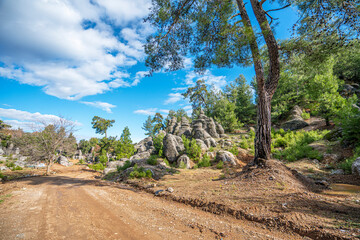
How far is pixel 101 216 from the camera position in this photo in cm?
361

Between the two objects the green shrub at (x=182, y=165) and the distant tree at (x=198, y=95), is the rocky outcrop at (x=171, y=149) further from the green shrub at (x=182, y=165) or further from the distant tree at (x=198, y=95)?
the distant tree at (x=198, y=95)

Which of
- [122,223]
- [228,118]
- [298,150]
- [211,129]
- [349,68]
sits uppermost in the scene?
[349,68]

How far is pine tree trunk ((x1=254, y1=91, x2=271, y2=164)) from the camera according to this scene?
18.3ft

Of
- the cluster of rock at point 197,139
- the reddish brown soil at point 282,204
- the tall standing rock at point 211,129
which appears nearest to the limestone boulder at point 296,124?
the cluster of rock at point 197,139

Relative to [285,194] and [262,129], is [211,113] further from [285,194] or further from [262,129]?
[285,194]

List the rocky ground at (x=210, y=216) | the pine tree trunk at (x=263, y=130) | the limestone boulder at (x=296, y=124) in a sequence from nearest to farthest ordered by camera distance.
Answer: the rocky ground at (x=210, y=216), the pine tree trunk at (x=263, y=130), the limestone boulder at (x=296, y=124)

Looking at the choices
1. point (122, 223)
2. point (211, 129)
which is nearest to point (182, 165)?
point (122, 223)

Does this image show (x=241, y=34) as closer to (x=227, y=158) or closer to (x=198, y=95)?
(x=227, y=158)

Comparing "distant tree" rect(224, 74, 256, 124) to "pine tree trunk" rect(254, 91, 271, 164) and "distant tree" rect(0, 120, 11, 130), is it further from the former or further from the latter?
"distant tree" rect(0, 120, 11, 130)

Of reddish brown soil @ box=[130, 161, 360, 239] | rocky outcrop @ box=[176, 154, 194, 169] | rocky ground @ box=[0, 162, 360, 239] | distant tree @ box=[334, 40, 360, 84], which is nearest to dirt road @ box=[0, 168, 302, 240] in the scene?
rocky ground @ box=[0, 162, 360, 239]

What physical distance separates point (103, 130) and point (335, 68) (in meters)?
60.5

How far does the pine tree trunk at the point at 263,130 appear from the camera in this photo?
557 cm

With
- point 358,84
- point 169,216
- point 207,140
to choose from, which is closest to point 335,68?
point 358,84

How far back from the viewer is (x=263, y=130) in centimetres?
563
